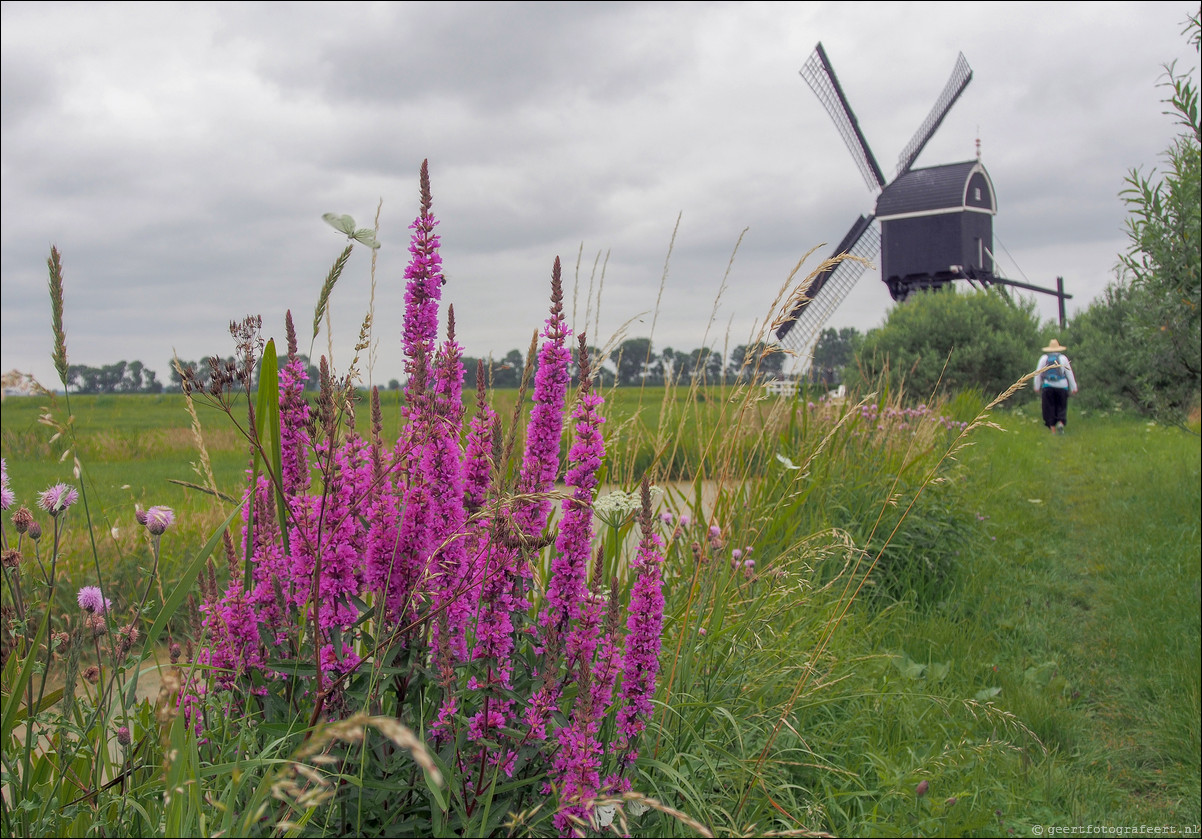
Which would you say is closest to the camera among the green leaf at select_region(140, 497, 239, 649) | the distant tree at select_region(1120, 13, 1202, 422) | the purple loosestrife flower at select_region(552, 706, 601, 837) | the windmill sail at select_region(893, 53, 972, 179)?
the green leaf at select_region(140, 497, 239, 649)

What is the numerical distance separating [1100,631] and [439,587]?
16.7 feet

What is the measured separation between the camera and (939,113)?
103 feet

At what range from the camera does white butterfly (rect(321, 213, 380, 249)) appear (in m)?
1.79

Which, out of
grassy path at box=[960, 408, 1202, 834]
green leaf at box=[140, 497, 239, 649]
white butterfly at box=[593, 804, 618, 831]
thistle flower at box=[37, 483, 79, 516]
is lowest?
grassy path at box=[960, 408, 1202, 834]

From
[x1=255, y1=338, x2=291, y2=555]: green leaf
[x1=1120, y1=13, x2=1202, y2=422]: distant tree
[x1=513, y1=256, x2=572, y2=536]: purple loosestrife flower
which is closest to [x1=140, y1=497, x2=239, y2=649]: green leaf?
[x1=255, y1=338, x2=291, y2=555]: green leaf

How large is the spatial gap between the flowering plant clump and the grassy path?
7.44 ft

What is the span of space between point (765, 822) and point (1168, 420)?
7.78 meters

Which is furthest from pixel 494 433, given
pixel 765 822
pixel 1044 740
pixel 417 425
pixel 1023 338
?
pixel 1023 338

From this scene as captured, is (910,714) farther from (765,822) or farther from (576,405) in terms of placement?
(576,405)

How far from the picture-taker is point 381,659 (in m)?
1.65

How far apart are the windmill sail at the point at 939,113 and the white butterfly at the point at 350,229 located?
108 feet

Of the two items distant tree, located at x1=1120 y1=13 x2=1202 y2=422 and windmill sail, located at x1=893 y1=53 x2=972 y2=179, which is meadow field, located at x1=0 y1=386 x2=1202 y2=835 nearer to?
distant tree, located at x1=1120 y1=13 x2=1202 y2=422

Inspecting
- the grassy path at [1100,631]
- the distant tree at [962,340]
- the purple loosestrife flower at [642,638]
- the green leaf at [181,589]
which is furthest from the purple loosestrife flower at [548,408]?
the distant tree at [962,340]

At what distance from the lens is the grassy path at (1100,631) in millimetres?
3443
